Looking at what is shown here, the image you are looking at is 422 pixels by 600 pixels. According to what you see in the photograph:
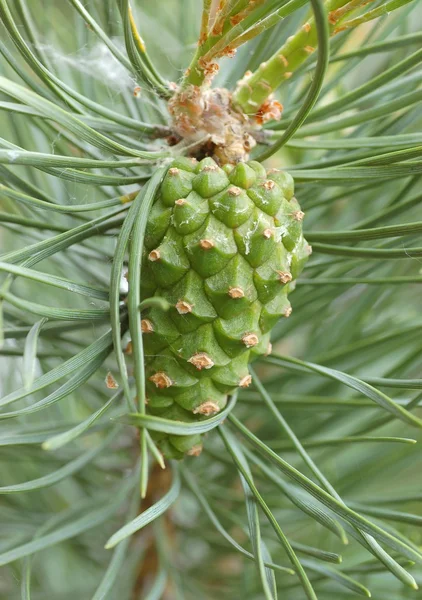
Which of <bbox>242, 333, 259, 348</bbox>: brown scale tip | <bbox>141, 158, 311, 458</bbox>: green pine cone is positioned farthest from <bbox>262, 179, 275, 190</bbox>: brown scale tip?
<bbox>242, 333, 259, 348</bbox>: brown scale tip

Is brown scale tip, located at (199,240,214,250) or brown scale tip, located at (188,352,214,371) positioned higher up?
→ brown scale tip, located at (199,240,214,250)

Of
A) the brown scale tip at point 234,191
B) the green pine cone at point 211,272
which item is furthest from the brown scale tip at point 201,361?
the brown scale tip at point 234,191

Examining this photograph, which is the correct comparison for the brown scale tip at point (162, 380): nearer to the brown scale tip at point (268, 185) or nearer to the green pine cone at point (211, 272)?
the green pine cone at point (211, 272)

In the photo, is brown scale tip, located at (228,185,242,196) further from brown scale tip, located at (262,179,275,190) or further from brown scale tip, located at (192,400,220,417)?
brown scale tip, located at (192,400,220,417)

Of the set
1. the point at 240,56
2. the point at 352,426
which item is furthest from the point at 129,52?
the point at 352,426

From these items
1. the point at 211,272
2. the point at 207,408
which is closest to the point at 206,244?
the point at 211,272

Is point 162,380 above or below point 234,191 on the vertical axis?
below

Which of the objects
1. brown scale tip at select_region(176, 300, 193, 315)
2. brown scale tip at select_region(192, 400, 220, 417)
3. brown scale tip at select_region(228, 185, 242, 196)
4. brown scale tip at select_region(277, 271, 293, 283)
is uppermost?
brown scale tip at select_region(228, 185, 242, 196)

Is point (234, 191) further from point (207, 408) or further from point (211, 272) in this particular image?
point (207, 408)
